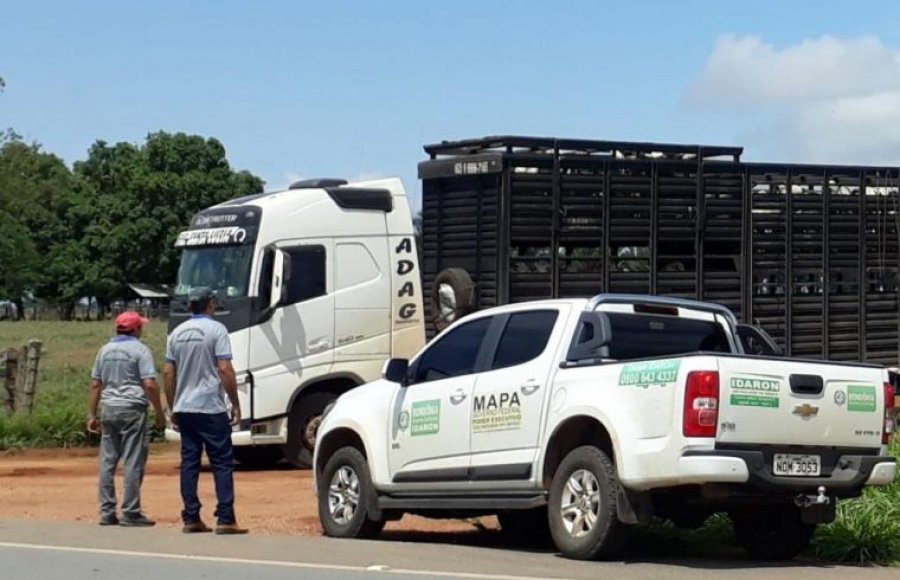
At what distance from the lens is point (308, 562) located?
10617 millimetres

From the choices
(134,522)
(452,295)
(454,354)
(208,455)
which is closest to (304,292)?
(452,295)

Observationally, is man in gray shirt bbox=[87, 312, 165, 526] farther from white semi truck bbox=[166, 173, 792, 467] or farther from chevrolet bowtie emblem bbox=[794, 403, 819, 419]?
chevrolet bowtie emblem bbox=[794, 403, 819, 419]

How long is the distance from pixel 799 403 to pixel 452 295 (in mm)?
7297

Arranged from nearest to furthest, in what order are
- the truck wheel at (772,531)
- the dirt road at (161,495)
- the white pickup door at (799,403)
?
the white pickup door at (799,403) < the truck wheel at (772,531) < the dirt road at (161,495)

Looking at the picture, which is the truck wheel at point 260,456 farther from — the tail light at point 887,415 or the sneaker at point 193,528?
the tail light at point 887,415

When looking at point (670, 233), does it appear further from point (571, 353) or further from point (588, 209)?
point (571, 353)

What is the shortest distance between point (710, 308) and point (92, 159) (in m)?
85.5

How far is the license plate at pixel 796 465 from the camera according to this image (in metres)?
9.95

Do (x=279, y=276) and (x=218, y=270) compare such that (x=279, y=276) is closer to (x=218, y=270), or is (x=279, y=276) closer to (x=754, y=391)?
(x=218, y=270)

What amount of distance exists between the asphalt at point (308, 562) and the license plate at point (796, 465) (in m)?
0.67

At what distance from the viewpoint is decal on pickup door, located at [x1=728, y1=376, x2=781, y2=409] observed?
970cm

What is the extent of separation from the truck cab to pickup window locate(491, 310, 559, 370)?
6286 mm

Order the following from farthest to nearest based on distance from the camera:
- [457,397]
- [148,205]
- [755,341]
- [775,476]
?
1. [148,205]
2. [755,341]
3. [457,397]
4. [775,476]

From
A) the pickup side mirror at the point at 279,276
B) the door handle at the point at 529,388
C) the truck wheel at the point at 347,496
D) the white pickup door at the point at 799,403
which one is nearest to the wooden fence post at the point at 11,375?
the pickup side mirror at the point at 279,276
